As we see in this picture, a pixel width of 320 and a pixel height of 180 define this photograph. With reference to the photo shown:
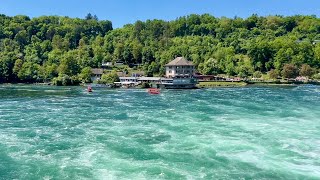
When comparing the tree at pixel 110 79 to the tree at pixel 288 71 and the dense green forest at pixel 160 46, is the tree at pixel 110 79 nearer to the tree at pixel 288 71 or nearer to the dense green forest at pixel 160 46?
the dense green forest at pixel 160 46

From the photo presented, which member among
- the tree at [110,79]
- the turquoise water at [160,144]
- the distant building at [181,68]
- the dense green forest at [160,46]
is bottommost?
the turquoise water at [160,144]

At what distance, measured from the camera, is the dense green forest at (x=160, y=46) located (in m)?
104

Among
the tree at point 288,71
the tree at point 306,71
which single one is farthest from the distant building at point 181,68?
the tree at point 306,71

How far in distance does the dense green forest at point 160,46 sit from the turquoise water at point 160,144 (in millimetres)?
61361

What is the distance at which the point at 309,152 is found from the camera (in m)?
21.5

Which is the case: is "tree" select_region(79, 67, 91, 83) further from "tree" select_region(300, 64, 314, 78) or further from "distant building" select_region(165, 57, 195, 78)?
"tree" select_region(300, 64, 314, 78)

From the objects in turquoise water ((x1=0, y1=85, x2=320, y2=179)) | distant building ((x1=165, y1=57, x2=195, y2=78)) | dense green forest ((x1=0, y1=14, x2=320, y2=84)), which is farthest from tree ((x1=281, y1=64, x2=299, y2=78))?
turquoise water ((x1=0, y1=85, x2=320, y2=179))

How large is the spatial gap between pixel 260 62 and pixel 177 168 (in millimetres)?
96813

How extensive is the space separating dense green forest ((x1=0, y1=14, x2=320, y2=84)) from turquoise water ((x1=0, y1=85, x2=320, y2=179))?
61.4 meters

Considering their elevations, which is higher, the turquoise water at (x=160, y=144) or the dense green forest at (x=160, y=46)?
the dense green forest at (x=160, y=46)

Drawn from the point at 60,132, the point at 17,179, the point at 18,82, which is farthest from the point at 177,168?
the point at 18,82

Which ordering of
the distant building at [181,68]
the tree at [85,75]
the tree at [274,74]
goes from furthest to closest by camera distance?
the tree at [274,74]
the tree at [85,75]
the distant building at [181,68]

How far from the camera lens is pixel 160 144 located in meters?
23.5

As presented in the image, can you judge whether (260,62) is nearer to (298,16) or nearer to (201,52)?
(201,52)
